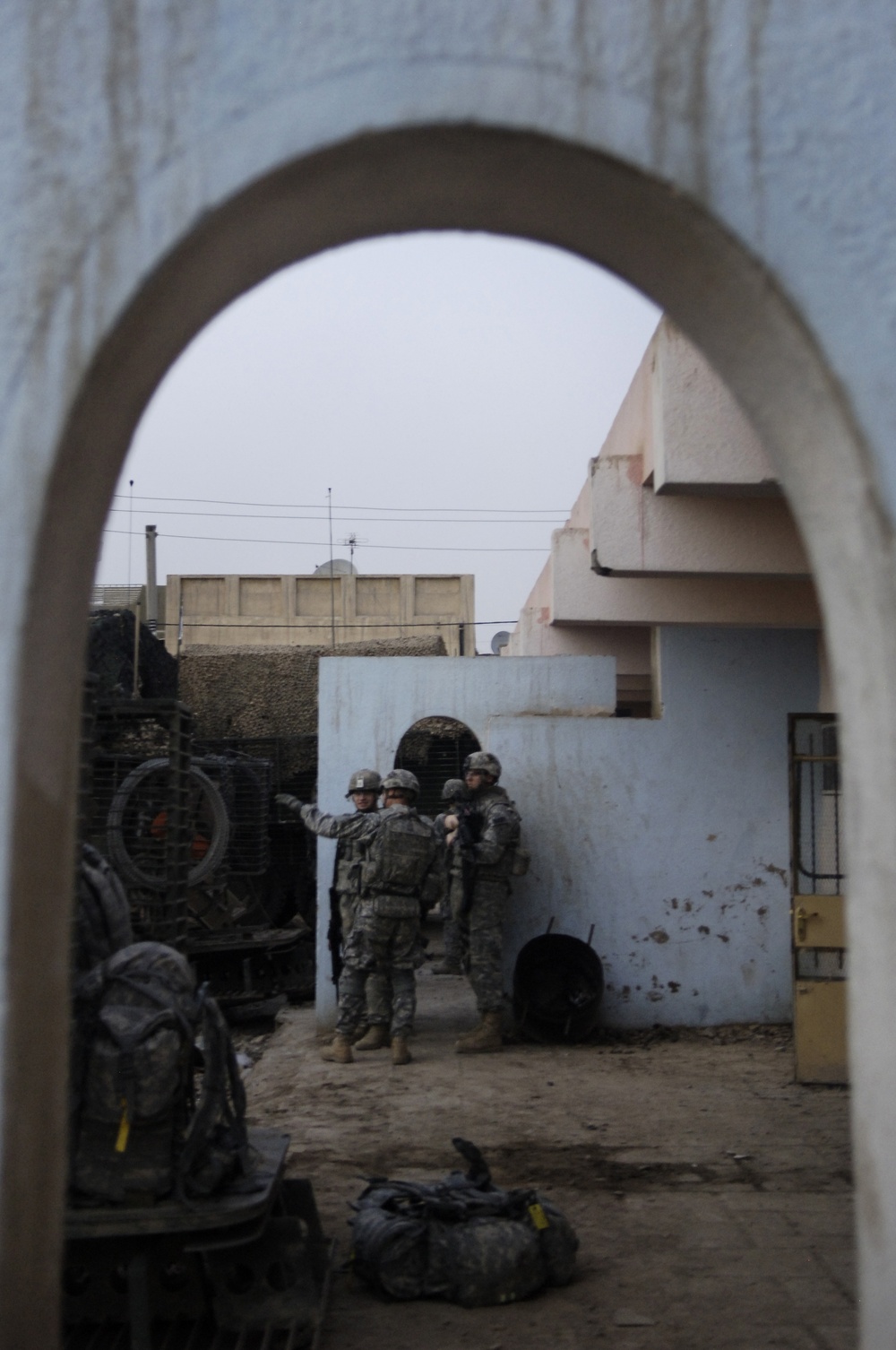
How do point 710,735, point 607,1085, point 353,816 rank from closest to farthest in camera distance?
point 607,1085 < point 353,816 < point 710,735

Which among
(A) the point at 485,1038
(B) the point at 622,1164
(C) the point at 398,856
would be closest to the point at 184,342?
(B) the point at 622,1164

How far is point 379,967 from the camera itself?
27.8 ft

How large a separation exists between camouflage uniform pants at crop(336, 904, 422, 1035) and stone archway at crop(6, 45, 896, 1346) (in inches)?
236

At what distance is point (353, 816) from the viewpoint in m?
8.58

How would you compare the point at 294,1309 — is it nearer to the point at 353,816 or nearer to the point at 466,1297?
Answer: the point at 466,1297

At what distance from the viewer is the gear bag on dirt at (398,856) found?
840 cm

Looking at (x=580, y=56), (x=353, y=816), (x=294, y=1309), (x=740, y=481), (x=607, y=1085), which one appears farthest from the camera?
(x=353, y=816)

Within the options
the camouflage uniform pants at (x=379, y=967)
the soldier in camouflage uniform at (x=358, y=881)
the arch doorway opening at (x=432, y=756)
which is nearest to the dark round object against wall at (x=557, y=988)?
the camouflage uniform pants at (x=379, y=967)

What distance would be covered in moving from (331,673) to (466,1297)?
5.48m

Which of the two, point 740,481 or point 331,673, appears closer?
point 740,481

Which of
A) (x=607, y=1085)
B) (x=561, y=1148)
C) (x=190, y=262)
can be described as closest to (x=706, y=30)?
(x=190, y=262)

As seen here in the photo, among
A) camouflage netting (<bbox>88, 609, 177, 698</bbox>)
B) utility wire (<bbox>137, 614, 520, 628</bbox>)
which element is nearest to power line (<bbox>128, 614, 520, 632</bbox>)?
utility wire (<bbox>137, 614, 520, 628</bbox>)

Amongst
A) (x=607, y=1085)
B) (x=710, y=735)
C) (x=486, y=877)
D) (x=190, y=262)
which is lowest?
(x=607, y=1085)

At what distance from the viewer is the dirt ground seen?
415 cm
